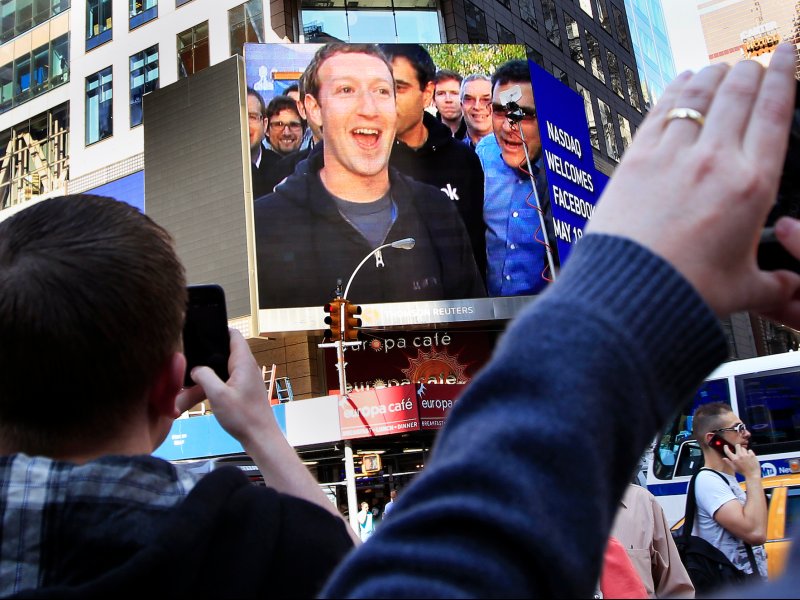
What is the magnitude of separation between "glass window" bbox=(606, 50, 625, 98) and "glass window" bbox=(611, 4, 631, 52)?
2.64 meters

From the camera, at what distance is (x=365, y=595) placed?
2.17ft

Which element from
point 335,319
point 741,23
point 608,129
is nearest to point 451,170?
point 335,319

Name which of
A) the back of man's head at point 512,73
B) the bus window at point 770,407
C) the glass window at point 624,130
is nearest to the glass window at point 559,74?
the glass window at point 624,130

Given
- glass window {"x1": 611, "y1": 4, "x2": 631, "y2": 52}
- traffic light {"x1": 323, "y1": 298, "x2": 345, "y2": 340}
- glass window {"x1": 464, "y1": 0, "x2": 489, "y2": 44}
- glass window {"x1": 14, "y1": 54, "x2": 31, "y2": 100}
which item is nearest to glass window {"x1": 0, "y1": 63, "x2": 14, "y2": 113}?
glass window {"x1": 14, "y1": 54, "x2": 31, "y2": 100}

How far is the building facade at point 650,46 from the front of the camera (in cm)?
5100

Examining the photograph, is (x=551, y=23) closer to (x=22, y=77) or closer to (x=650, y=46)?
(x=650, y=46)

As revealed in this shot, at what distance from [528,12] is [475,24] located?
18.7ft

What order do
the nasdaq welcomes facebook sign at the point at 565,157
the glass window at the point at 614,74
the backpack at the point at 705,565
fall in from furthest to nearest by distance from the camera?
the glass window at the point at 614,74 < the nasdaq welcomes facebook sign at the point at 565,157 < the backpack at the point at 705,565

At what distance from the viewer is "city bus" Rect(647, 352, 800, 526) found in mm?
13039

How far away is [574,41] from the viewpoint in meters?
41.7

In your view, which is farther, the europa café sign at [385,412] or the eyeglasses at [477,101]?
the eyeglasses at [477,101]

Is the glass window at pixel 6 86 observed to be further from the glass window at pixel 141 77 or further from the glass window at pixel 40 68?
the glass window at pixel 141 77

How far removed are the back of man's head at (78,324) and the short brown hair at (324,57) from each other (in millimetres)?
28412

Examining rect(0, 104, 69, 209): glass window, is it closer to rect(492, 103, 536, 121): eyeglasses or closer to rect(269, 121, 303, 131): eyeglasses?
rect(269, 121, 303, 131): eyeglasses
